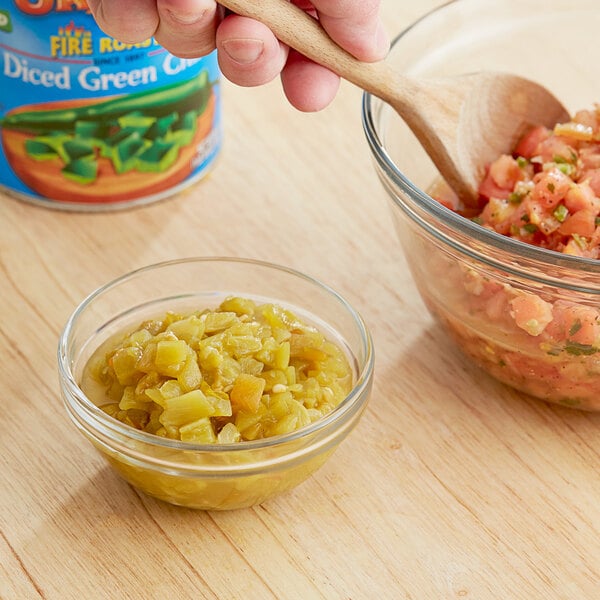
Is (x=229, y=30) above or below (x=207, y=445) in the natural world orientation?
above

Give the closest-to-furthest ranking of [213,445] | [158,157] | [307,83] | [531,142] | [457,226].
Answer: [213,445]
[457,226]
[307,83]
[531,142]
[158,157]

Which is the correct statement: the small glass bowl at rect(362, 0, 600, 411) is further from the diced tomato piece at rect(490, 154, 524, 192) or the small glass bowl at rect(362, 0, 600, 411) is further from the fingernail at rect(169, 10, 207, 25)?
the fingernail at rect(169, 10, 207, 25)

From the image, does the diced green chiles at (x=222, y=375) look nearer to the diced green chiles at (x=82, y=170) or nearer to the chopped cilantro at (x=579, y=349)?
the chopped cilantro at (x=579, y=349)

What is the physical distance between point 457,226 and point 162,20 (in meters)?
0.42

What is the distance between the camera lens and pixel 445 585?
120 cm

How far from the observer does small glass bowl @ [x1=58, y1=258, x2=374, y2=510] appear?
3.74ft

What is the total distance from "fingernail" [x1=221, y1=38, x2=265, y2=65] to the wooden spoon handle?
27 mm

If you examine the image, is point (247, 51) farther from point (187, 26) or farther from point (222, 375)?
point (222, 375)

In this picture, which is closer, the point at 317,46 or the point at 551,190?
the point at 317,46

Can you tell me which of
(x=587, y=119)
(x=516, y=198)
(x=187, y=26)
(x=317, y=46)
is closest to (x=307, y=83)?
(x=317, y=46)

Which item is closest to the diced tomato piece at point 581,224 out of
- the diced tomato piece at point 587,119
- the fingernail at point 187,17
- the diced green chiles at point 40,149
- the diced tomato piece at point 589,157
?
the diced tomato piece at point 589,157

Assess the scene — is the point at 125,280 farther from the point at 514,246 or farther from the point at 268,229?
the point at 514,246

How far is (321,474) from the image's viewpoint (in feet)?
4.36

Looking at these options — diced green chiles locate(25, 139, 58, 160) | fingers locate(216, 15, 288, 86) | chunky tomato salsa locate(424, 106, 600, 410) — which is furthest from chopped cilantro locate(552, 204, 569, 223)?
diced green chiles locate(25, 139, 58, 160)
